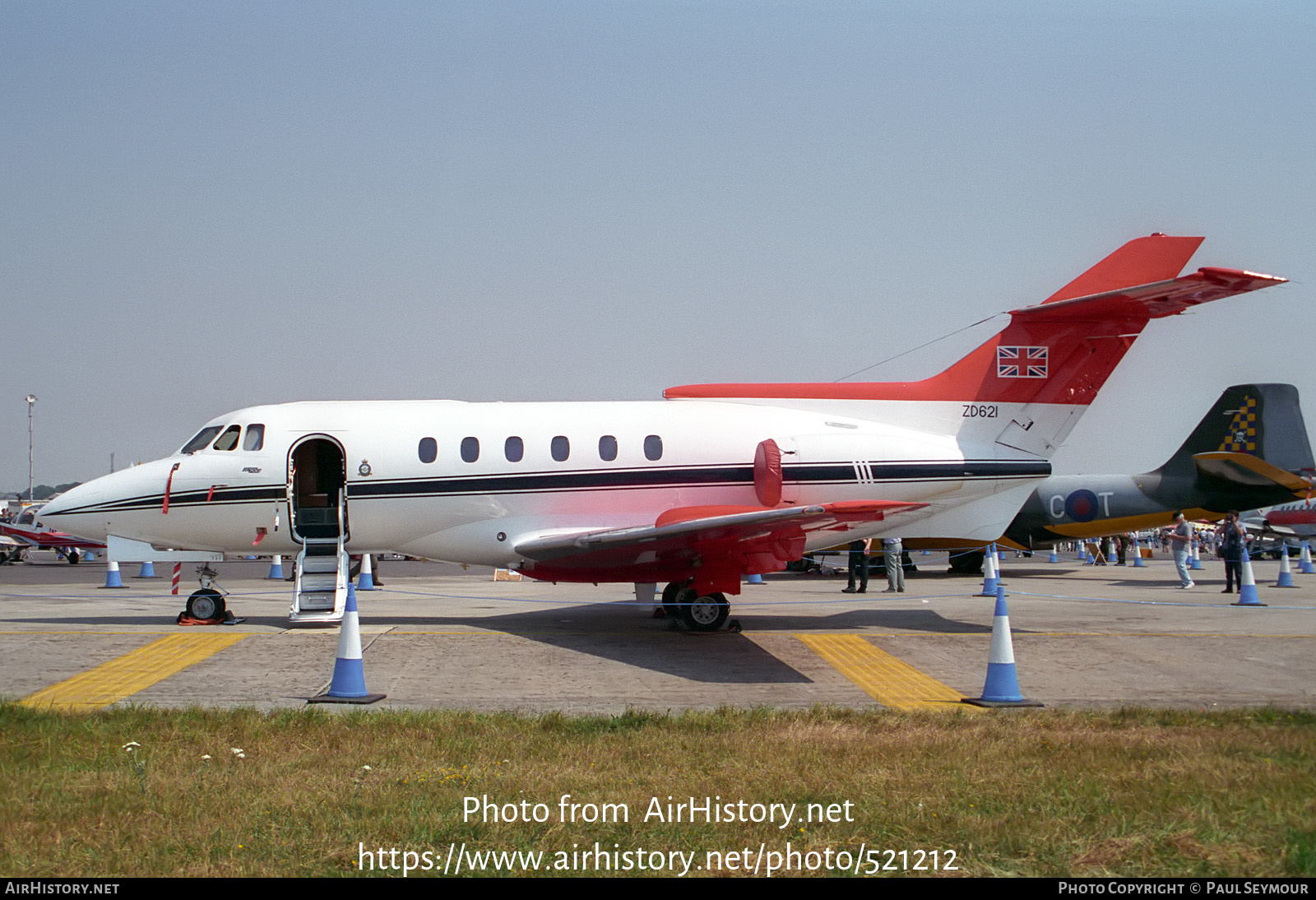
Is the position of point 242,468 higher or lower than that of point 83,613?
higher

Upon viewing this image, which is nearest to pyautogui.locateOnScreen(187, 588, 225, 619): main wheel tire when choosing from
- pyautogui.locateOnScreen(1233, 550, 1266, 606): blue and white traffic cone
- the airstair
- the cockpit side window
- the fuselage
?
the fuselage

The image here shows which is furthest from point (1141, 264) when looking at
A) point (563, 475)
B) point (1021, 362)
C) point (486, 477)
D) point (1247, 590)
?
point (486, 477)

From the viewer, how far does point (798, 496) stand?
1478cm

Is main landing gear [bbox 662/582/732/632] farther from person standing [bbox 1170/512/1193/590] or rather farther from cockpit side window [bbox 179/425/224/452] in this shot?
person standing [bbox 1170/512/1193/590]

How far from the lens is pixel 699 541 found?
43.0ft

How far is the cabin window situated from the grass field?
7.07 m

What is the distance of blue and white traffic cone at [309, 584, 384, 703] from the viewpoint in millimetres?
9453

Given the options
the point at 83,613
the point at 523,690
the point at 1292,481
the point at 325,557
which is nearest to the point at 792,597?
the point at 325,557

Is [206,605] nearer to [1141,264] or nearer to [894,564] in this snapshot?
[894,564]

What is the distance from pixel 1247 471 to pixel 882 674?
19.5 metres

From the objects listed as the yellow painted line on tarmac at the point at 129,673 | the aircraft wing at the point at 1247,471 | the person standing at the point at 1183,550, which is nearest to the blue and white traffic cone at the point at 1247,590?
the person standing at the point at 1183,550

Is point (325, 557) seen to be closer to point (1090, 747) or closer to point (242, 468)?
point (242, 468)

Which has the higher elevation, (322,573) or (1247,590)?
(322,573)

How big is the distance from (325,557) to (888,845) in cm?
1134
